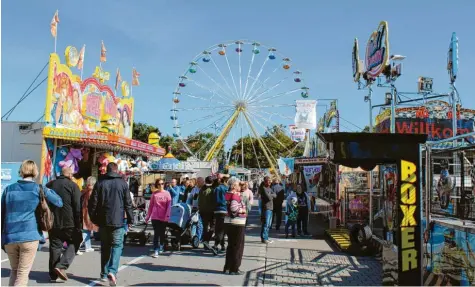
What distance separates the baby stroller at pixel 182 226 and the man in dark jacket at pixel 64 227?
318 centimetres

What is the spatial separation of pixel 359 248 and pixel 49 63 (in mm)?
11210

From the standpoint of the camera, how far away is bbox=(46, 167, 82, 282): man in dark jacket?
22.7 feet

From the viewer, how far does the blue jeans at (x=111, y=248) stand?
677 centimetres

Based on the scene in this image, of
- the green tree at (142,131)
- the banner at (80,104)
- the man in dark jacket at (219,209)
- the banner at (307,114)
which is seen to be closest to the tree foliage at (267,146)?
the green tree at (142,131)

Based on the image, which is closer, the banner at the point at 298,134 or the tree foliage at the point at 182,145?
the banner at the point at 298,134

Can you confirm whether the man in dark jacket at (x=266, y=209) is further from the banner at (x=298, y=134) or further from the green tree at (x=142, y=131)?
the green tree at (x=142, y=131)

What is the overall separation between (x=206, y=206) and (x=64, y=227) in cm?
379

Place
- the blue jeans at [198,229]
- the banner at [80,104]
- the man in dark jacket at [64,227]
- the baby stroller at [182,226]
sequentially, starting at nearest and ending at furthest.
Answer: the man in dark jacket at [64,227]
the baby stroller at [182,226]
the blue jeans at [198,229]
the banner at [80,104]

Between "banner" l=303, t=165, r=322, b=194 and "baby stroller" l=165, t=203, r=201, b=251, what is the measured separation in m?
11.1

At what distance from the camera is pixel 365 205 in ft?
45.4

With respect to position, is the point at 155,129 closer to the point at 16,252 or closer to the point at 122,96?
the point at 122,96

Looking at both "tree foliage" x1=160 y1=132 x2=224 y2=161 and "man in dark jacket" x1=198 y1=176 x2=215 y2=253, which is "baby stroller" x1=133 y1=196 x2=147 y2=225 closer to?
"man in dark jacket" x1=198 y1=176 x2=215 y2=253

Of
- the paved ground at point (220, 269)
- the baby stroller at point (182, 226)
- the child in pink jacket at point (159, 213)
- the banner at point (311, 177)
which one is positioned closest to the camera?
the paved ground at point (220, 269)

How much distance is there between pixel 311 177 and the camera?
21.6 metres
